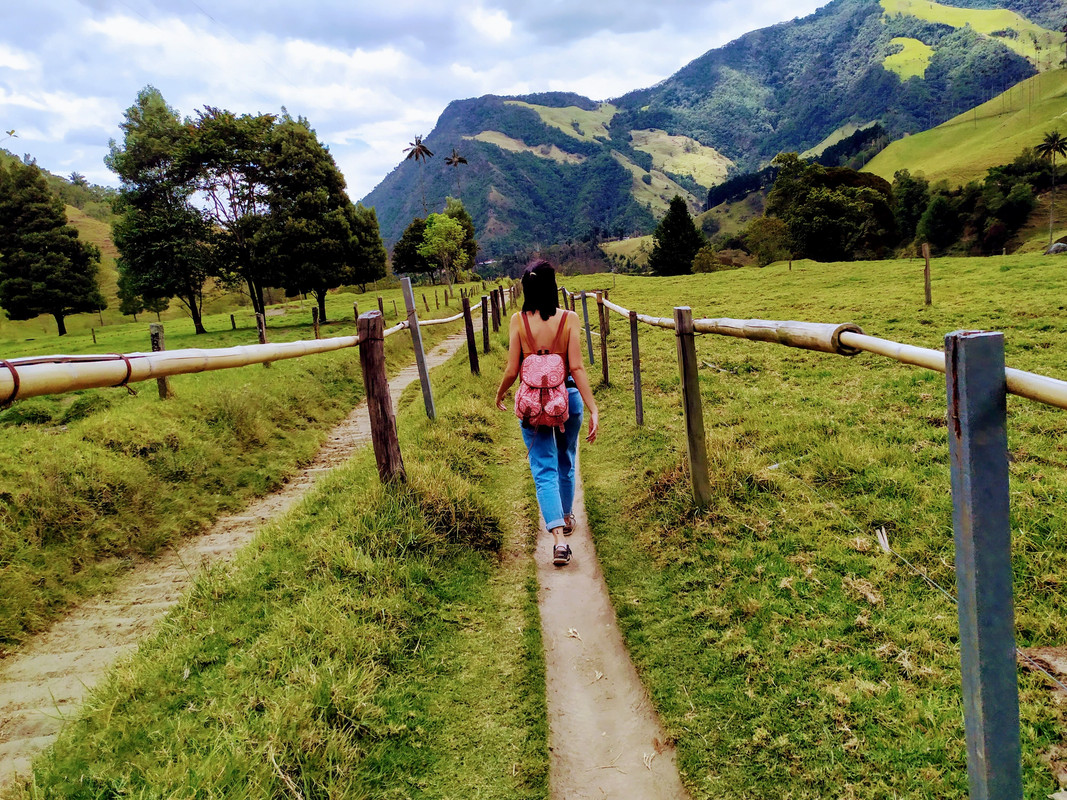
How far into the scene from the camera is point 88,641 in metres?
4.09

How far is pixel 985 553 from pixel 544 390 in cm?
294

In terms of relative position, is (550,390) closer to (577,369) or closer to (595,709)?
(577,369)

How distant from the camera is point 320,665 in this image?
2744 millimetres

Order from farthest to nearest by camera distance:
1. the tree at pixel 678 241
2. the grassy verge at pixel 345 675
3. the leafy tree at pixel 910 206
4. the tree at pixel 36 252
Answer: the leafy tree at pixel 910 206 < the tree at pixel 678 241 < the tree at pixel 36 252 < the grassy verge at pixel 345 675

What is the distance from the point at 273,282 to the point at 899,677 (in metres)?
28.7

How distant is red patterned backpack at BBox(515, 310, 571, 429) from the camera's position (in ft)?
13.4

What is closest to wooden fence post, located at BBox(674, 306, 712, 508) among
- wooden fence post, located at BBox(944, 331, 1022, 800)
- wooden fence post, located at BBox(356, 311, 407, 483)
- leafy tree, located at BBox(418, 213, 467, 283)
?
wooden fence post, located at BBox(356, 311, 407, 483)

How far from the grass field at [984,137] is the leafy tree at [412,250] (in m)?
82.1

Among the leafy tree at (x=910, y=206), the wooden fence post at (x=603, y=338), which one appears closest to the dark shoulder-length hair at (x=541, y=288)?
the wooden fence post at (x=603, y=338)

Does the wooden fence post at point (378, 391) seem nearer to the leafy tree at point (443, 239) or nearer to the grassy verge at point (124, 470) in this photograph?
the grassy verge at point (124, 470)

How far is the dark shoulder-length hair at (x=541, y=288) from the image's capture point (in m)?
4.09

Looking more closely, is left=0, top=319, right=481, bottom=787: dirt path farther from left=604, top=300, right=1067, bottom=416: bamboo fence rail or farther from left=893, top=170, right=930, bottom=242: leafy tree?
left=893, top=170, right=930, bottom=242: leafy tree

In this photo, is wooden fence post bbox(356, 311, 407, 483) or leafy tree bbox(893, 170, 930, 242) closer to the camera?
wooden fence post bbox(356, 311, 407, 483)

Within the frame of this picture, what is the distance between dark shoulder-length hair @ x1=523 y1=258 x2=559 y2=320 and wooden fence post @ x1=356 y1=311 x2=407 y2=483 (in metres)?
Answer: 1.13
